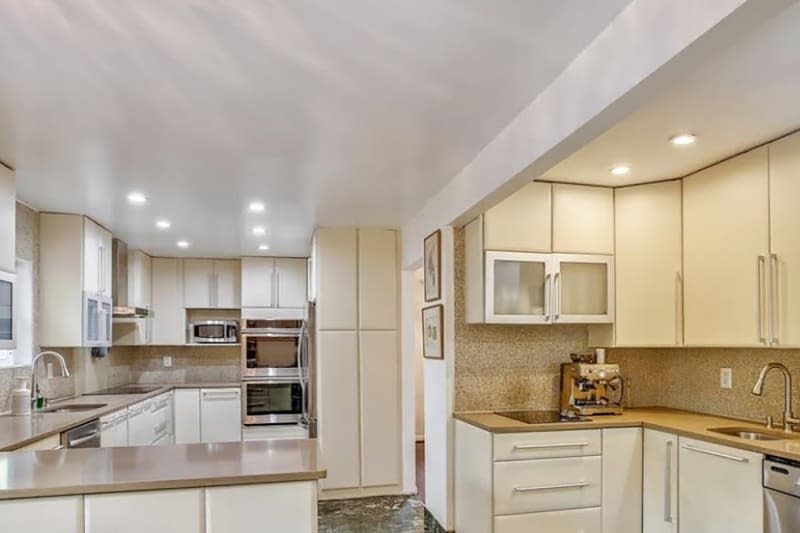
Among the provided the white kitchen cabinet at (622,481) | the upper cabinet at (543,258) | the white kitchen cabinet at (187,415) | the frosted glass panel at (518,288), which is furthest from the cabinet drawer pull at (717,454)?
the white kitchen cabinet at (187,415)

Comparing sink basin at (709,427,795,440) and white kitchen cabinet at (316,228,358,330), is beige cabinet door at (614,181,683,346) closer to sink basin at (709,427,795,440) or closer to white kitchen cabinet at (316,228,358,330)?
sink basin at (709,427,795,440)

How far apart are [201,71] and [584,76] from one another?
1.32 meters

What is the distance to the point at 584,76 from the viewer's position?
6.48ft

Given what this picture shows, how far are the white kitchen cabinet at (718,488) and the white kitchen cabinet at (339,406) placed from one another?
2.81 m

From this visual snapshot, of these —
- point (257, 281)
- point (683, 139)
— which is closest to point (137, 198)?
point (257, 281)

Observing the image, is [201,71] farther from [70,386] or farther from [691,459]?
[70,386]

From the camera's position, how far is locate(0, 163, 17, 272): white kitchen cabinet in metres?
3.25

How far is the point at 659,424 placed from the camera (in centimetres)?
323

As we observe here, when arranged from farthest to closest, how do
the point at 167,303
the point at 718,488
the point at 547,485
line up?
the point at 167,303 → the point at 547,485 → the point at 718,488

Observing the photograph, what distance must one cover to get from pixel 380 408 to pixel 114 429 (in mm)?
2105

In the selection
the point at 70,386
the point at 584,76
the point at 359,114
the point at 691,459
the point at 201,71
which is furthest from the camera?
the point at 70,386

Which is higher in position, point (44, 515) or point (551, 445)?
point (44, 515)

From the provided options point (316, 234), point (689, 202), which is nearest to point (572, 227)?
point (689, 202)

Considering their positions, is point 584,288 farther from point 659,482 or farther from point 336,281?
point 336,281
